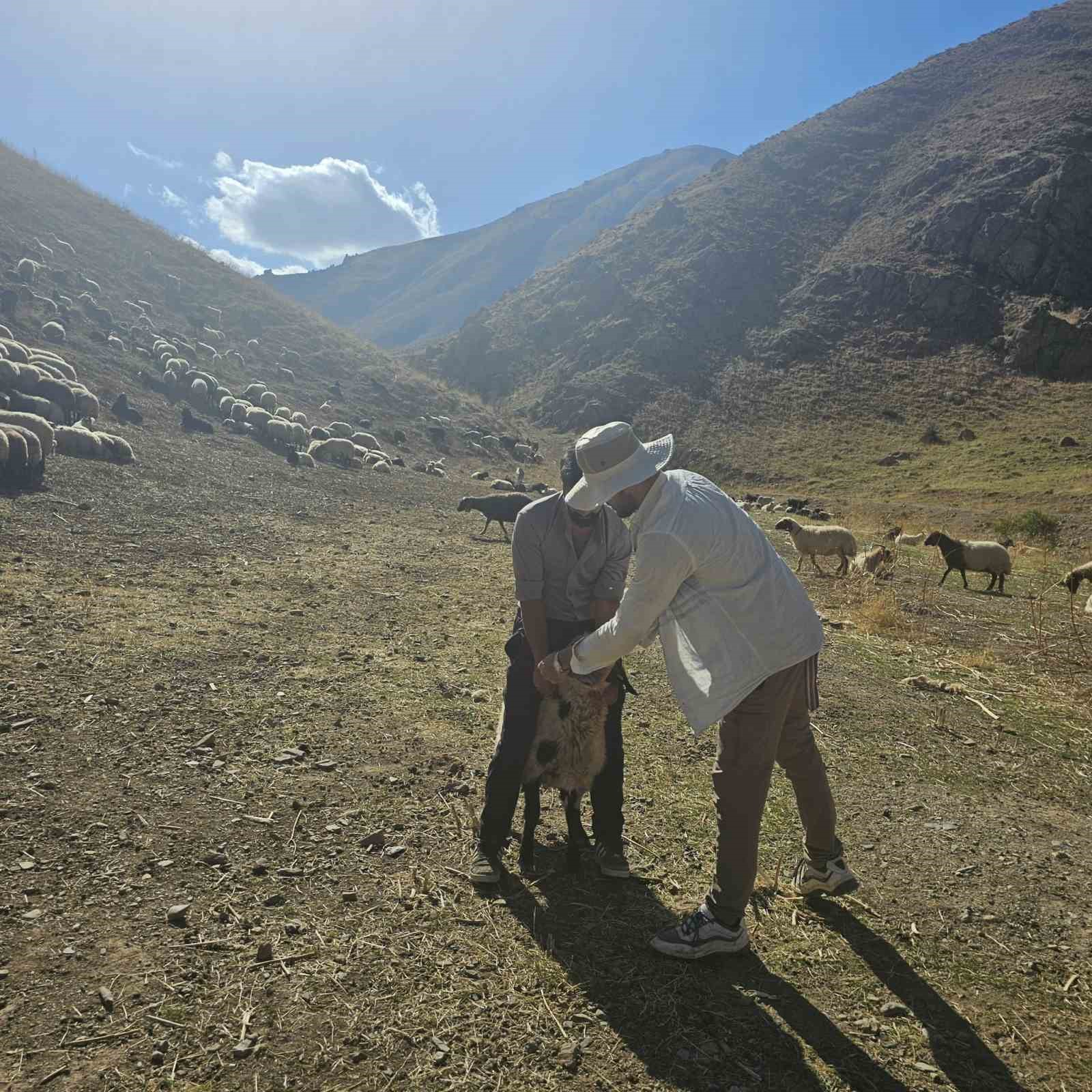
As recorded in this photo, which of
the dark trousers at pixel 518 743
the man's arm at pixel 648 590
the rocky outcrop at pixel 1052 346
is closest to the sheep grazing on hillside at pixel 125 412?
the dark trousers at pixel 518 743

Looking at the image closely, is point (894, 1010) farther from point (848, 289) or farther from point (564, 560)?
point (848, 289)

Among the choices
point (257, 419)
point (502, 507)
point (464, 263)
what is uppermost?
point (464, 263)

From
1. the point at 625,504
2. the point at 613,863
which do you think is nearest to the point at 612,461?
the point at 625,504

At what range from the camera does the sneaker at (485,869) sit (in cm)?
357

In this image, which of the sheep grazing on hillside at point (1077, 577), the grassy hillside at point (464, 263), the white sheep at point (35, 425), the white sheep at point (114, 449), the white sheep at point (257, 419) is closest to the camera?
the sheep grazing on hillside at point (1077, 577)

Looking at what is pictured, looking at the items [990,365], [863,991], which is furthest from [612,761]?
[990,365]

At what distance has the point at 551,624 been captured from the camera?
12.3 ft

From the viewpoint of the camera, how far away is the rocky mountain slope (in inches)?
1582

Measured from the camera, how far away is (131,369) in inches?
902

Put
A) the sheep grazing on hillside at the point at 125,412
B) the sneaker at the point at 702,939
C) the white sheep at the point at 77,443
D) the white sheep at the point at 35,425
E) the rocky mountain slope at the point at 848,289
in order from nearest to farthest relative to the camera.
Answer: the sneaker at the point at 702,939, the white sheep at the point at 35,425, the white sheep at the point at 77,443, the sheep grazing on hillside at the point at 125,412, the rocky mountain slope at the point at 848,289

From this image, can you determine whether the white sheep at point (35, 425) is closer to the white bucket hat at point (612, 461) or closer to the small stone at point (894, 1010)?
the white bucket hat at point (612, 461)

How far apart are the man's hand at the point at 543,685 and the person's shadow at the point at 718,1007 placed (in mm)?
995

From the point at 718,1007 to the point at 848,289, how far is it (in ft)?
177

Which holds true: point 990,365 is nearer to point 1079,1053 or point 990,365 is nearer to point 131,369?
point 131,369
